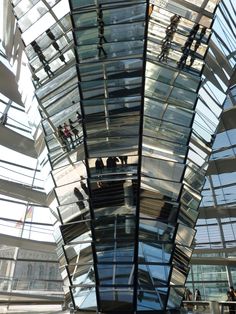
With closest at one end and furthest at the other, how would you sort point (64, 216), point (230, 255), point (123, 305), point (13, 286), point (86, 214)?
point (123, 305), point (86, 214), point (64, 216), point (13, 286), point (230, 255)

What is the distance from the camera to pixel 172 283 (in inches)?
419

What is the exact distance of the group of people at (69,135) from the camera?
464 inches

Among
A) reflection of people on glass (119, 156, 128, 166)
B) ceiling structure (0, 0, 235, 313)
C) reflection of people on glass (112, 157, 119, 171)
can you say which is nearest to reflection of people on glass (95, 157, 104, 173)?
ceiling structure (0, 0, 235, 313)

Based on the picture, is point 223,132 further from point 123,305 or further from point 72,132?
point 123,305

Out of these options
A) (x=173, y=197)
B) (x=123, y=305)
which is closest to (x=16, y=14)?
(x=173, y=197)

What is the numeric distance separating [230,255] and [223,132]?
7.93 metres

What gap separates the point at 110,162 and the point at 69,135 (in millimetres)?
1828

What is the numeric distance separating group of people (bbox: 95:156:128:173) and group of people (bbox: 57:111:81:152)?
3.72ft

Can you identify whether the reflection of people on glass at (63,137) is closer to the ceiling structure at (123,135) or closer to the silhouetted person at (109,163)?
the ceiling structure at (123,135)

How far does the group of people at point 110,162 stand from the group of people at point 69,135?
113 centimetres

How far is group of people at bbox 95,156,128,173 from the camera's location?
35.5 feet

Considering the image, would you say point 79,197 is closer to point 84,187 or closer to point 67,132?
point 84,187

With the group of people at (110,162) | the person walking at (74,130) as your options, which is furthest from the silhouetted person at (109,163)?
the person walking at (74,130)

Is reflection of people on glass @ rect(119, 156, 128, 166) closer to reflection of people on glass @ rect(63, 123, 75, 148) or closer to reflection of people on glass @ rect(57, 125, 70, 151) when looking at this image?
reflection of people on glass @ rect(63, 123, 75, 148)
